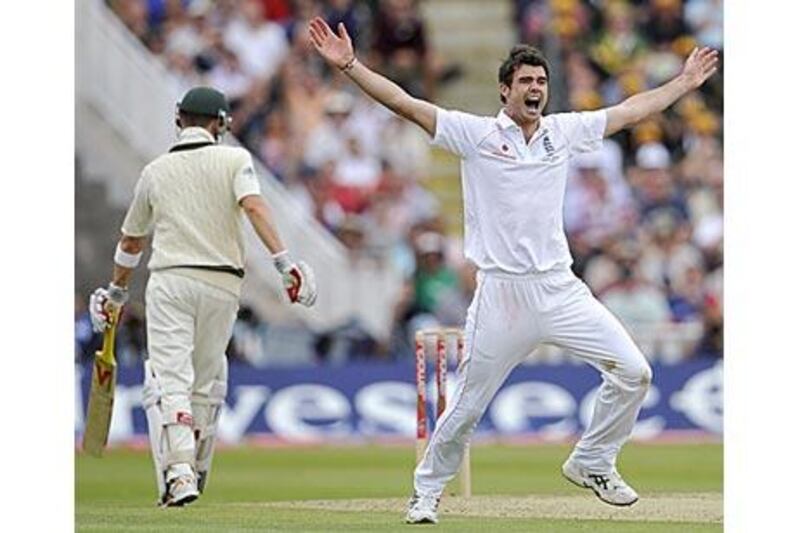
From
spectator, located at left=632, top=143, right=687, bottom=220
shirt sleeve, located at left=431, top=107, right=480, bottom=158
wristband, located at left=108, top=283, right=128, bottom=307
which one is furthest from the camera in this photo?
spectator, located at left=632, top=143, right=687, bottom=220

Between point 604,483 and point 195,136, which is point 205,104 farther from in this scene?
point 604,483

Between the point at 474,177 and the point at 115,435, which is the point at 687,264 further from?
the point at 474,177

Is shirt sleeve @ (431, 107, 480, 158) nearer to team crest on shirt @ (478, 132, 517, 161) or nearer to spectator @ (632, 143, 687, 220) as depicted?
team crest on shirt @ (478, 132, 517, 161)

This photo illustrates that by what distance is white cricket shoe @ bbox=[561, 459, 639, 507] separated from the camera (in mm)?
7938

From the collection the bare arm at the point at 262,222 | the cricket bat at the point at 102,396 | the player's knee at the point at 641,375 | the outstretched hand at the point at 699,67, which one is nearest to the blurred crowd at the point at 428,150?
the cricket bat at the point at 102,396

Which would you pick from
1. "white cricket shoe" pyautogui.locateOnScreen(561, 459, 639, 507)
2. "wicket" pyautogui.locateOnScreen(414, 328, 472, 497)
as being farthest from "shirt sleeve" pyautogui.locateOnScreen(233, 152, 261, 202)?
"white cricket shoe" pyautogui.locateOnScreen(561, 459, 639, 507)

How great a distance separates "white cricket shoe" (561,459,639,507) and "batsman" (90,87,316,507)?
1.47m

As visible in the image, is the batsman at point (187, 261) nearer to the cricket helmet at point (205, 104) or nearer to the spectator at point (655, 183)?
the cricket helmet at point (205, 104)

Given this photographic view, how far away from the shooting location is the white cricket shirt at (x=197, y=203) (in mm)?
8352

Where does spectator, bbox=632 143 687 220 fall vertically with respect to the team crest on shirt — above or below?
above

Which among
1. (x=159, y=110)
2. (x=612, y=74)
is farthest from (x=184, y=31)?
(x=612, y=74)

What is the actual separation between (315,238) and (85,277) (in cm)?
202

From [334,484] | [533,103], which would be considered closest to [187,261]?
[533,103]

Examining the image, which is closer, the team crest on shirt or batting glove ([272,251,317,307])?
the team crest on shirt
